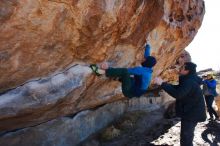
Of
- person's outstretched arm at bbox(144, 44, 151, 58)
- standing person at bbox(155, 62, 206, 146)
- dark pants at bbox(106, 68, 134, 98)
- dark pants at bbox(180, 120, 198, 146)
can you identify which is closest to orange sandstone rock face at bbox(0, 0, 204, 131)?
person's outstretched arm at bbox(144, 44, 151, 58)

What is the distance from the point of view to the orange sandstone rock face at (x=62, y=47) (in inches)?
299

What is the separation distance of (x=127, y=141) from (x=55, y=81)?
14.8 feet

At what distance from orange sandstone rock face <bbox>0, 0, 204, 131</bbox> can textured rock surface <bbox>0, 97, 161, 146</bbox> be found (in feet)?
0.83

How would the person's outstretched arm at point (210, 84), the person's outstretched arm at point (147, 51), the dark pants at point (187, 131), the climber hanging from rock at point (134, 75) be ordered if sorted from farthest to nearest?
the person's outstretched arm at point (210, 84) < the person's outstretched arm at point (147, 51) < the climber hanging from rock at point (134, 75) < the dark pants at point (187, 131)

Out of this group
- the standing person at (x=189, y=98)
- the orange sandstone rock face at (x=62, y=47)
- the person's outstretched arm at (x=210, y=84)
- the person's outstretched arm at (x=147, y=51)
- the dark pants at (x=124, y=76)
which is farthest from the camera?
the person's outstretched arm at (x=210, y=84)

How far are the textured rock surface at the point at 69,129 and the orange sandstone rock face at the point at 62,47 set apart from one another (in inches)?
9.9

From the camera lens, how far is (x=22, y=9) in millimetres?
7207

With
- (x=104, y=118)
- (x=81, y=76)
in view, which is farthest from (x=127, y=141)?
(x=81, y=76)

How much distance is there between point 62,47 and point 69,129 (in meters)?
3.36

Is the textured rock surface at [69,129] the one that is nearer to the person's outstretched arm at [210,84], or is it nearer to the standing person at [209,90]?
the standing person at [209,90]

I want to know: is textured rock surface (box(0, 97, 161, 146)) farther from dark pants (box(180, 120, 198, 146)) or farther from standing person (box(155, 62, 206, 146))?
dark pants (box(180, 120, 198, 146))

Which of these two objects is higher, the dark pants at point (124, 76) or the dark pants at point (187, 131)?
the dark pants at point (124, 76)

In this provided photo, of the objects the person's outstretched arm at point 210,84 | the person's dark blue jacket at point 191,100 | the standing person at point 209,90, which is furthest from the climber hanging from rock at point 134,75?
the person's outstretched arm at point 210,84

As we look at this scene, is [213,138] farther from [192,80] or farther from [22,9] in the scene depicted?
[22,9]
